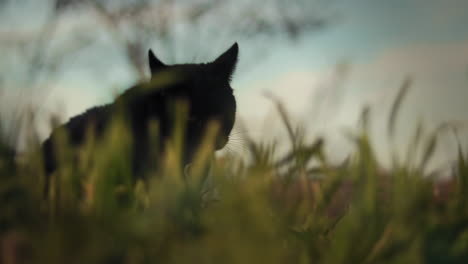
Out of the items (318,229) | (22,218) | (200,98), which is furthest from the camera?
(200,98)

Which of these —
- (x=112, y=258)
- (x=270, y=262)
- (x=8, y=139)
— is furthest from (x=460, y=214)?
(x=8, y=139)

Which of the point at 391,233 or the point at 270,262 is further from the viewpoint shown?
the point at 391,233

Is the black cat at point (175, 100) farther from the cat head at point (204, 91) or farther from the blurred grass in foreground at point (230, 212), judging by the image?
the blurred grass in foreground at point (230, 212)

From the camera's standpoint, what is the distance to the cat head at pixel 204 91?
254 centimetres

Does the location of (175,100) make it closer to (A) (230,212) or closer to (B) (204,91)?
(B) (204,91)

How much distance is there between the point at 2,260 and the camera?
584 millimetres

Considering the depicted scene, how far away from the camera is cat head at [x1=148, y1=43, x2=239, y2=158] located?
8.35 feet

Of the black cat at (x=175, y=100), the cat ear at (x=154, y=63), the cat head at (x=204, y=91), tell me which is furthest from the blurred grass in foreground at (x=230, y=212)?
the cat ear at (x=154, y=63)

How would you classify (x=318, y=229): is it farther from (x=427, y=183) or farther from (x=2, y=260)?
(x=2, y=260)

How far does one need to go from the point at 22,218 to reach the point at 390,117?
2.05 ft

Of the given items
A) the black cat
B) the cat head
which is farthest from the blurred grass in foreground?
the cat head

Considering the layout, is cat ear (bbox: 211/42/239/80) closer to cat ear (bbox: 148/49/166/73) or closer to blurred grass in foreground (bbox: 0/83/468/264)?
cat ear (bbox: 148/49/166/73)

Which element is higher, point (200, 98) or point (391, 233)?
point (200, 98)

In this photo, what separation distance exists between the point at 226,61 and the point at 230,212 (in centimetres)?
223
